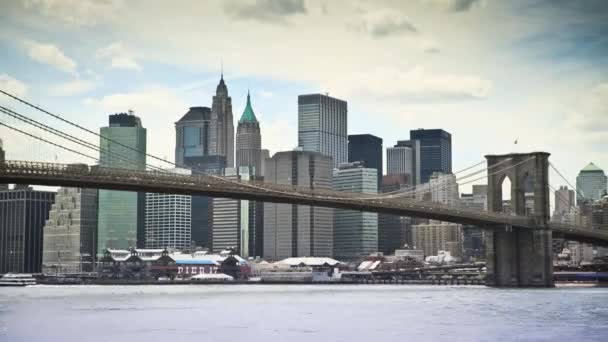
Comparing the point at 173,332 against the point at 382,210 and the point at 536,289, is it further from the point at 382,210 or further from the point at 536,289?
the point at 536,289

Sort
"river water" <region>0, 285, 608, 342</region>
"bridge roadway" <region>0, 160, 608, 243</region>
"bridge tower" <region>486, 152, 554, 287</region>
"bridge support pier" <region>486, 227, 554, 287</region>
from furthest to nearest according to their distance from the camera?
"bridge tower" <region>486, 152, 554, 287</region>, "bridge support pier" <region>486, 227, 554, 287</region>, "bridge roadway" <region>0, 160, 608, 243</region>, "river water" <region>0, 285, 608, 342</region>

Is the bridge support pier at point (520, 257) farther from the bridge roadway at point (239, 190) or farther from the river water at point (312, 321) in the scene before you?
the river water at point (312, 321)

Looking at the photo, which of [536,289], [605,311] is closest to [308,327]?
[605,311]

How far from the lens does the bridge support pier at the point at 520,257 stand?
90.3 metres

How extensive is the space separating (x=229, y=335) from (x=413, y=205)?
46.2 meters

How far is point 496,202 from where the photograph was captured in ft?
323

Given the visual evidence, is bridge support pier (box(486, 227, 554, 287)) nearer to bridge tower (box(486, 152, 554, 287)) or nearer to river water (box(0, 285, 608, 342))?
bridge tower (box(486, 152, 554, 287))

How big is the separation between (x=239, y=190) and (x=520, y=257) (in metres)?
28.9

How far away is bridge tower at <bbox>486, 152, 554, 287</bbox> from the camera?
90500 millimetres

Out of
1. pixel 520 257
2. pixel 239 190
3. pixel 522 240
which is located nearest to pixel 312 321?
pixel 239 190

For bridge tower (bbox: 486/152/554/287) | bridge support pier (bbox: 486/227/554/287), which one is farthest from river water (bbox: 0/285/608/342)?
bridge tower (bbox: 486/152/554/287)

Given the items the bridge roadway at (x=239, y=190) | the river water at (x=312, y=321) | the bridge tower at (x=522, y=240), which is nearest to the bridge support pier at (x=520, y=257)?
the bridge tower at (x=522, y=240)

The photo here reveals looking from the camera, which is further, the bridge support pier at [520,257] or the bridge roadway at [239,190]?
the bridge support pier at [520,257]

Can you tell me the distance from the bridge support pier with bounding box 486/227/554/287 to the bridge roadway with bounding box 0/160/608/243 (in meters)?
1.34
